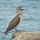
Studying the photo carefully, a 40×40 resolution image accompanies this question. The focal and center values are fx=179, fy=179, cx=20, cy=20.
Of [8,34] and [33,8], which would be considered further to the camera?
[33,8]

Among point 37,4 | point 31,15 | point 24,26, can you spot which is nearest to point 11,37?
point 24,26

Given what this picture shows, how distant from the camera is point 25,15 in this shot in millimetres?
7570

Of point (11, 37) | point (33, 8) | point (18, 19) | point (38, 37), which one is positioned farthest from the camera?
point (33, 8)

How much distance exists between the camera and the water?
6.19 meters

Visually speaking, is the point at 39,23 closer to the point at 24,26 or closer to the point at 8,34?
the point at 24,26

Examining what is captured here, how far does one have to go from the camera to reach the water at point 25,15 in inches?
244

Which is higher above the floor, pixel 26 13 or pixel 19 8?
pixel 19 8

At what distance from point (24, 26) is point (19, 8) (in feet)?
2.20

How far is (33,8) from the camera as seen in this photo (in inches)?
337

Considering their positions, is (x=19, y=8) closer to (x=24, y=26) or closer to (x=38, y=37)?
(x=24, y=26)

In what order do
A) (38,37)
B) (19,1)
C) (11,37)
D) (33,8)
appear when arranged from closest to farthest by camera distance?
(38,37) < (11,37) < (33,8) < (19,1)

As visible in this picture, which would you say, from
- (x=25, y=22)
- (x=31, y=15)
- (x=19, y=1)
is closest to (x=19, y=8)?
(x=25, y=22)

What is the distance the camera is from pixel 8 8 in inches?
337

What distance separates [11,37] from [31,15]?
3.17m
